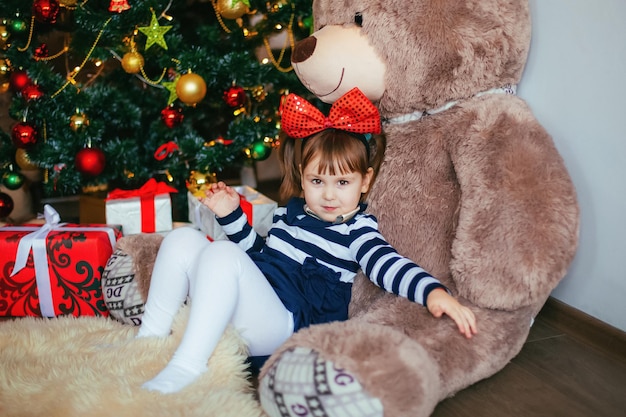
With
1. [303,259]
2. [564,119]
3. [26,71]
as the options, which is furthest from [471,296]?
[26,71]

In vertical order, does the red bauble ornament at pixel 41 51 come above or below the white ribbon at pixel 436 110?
above

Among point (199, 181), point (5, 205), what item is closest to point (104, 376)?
point (199, 181)

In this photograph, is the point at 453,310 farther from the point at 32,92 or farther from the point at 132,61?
the point at 32,92

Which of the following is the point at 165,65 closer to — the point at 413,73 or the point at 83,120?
the point at 83,120

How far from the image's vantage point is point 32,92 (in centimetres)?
171

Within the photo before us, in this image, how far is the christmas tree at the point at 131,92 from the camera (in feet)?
5.68

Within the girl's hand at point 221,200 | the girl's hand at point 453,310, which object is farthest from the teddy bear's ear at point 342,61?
the girl's hand at point 453,310

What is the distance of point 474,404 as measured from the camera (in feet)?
3.27

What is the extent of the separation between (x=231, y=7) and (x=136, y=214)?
2.14 feet

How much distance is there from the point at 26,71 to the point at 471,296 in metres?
1.49

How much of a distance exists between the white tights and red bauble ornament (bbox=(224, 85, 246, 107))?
0.72 meters

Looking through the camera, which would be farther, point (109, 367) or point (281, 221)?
point (281, 221)

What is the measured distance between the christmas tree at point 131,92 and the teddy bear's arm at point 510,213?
0.93m

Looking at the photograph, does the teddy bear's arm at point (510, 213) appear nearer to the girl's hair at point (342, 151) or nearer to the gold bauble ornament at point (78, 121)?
the girl's hair at point (342, 151)
